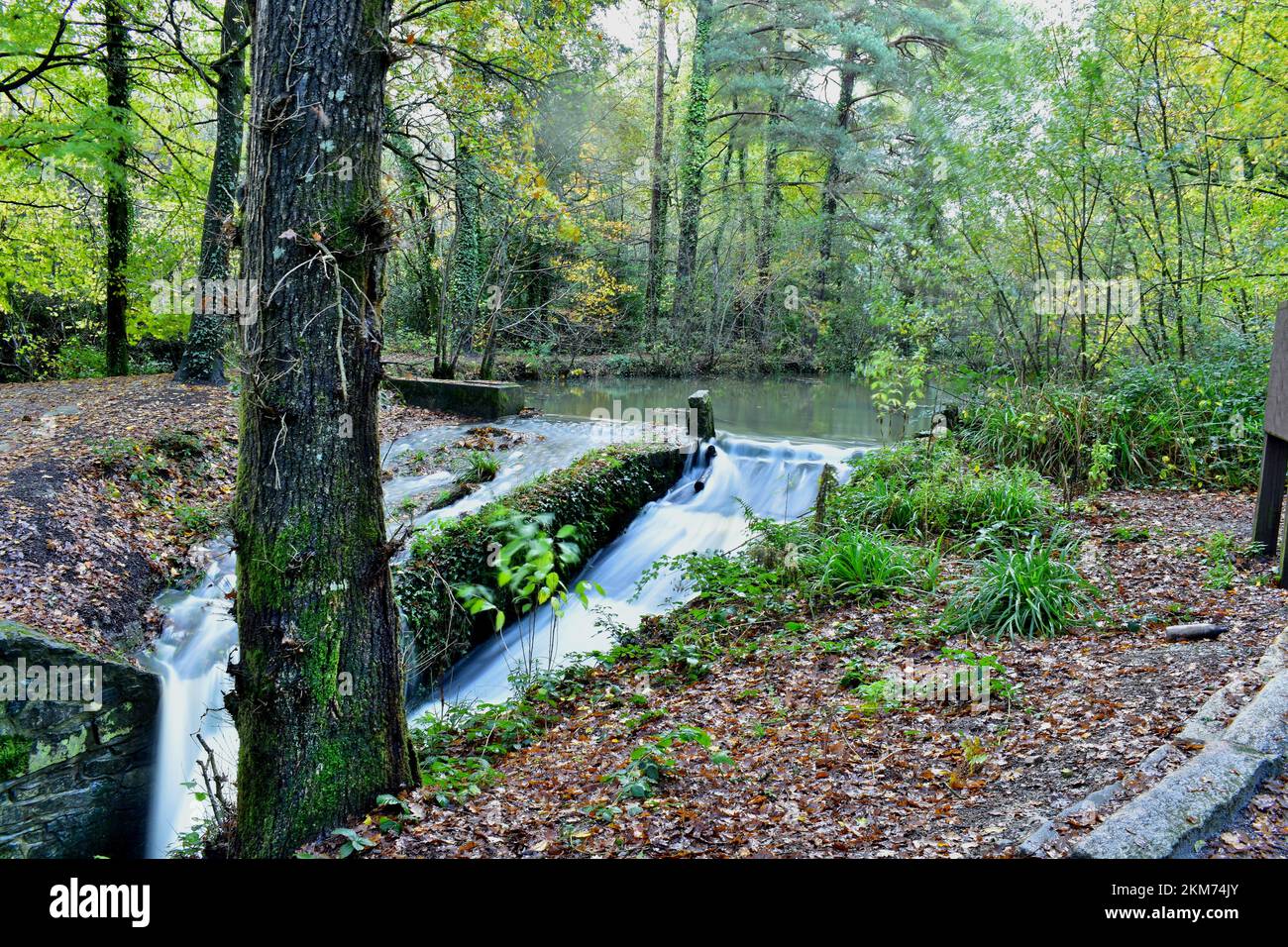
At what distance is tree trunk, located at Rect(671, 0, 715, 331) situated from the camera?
72.2ft

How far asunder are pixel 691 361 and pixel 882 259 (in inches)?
448

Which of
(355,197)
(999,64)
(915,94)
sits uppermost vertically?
(915,94)

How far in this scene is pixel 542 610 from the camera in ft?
26.1

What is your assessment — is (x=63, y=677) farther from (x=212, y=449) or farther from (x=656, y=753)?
(x=212, y=449)

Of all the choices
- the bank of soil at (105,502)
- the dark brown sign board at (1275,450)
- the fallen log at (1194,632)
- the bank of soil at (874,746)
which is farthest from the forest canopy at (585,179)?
the fallen log at (1194,632)

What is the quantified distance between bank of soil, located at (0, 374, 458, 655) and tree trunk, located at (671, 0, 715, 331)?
1434 cm

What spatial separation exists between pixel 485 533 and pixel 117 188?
363 inches

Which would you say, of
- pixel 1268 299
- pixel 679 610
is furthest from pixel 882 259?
pixel 679 610

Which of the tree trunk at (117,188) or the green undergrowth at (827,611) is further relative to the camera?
the tree trunk at (117,188)

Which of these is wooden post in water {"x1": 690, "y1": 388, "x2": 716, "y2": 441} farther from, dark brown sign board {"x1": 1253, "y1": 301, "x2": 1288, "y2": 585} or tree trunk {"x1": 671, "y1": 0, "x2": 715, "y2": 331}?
tree trunk {"x1": 671, "y1": 0, "x2": 715, "y2": 331}

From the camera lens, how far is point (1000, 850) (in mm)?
2877

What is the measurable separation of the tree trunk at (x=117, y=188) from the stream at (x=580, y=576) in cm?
545

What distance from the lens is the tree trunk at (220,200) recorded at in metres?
10.4

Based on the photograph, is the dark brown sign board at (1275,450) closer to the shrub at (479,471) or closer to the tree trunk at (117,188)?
the shrub at (479,471)
